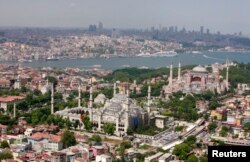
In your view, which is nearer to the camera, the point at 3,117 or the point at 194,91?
the point at 3,117

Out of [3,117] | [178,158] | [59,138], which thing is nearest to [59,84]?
[3,117]

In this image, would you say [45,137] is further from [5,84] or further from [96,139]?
[5,84]

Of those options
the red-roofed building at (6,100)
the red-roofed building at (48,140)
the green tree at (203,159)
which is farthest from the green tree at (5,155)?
the red-roofed building at (6,100)

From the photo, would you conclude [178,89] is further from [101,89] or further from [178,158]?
[178,158]

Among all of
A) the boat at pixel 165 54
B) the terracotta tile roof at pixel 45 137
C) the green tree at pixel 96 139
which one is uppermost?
the terracotta tile roof at pixel 45 137

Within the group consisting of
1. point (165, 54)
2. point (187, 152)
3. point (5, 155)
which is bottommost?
point (165, 54)

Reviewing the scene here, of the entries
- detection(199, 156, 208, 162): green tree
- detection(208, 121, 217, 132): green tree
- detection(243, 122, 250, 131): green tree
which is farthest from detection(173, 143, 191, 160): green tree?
detection(243, 122, 250, 131): green tree

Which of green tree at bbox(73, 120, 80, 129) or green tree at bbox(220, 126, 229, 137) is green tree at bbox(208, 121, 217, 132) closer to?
green tree at bbox(220, 126, 229, 137)

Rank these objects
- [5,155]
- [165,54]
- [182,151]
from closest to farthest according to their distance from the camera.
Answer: [5,155]
[182,151]
[165,54]

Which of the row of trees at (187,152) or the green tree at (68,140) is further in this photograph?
the green tree at (68,140)

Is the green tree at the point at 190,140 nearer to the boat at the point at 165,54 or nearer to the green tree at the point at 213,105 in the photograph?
the green tree at the point at 213,105

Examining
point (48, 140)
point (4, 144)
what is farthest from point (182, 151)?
point (4, 144)
